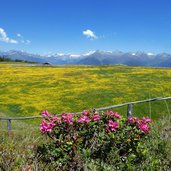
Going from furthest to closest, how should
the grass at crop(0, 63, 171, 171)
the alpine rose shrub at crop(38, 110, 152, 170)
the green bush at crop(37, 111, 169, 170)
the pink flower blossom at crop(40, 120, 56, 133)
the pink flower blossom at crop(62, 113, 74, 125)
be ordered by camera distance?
the grass at crop(0, 63, 171, 171) → the pink flower blossom at crop(62, 113, 74, 125) → the pink flower blossom at crop(40, 120, 56, 133) → the alpine rose shrub at crop(38, 110, 152, 170) → the green bush at crop(37, 111, 169, 170)

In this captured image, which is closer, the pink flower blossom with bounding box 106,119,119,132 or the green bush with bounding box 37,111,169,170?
the green bush with bounding box 37,111,169,170

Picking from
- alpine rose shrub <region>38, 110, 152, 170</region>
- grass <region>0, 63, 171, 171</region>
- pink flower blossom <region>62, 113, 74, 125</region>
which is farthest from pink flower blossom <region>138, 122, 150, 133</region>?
grass <region>0, 63, 171, 171</region>

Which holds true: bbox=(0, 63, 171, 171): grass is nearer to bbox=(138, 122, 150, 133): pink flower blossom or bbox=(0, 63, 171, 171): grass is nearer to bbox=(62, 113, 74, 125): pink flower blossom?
bbox=(62, 113, 74, 125): pink flower blossom

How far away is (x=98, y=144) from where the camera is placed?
5.74 meters

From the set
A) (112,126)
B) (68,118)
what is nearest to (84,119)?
(68,118)

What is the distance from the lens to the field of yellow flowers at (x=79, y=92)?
31.3m

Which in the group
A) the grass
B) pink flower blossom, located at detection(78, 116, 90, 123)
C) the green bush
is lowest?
the grass

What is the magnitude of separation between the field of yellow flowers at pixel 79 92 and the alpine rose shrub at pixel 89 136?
2239 centimetres

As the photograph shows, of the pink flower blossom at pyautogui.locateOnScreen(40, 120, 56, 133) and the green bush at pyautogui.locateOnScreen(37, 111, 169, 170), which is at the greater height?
the pink flower blossom at pyautogui.locateOnScreen(40, 120, 56, 133)

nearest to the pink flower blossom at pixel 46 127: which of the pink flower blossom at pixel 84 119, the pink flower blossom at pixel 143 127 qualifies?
the pink flower blossom at pixel 84 119

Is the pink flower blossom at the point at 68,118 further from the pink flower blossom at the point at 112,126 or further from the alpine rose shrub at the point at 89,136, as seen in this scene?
the pink flower blossom at the point at 112,126

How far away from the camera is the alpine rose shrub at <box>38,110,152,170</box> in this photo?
5.46 metres

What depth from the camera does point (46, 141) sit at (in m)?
6.02

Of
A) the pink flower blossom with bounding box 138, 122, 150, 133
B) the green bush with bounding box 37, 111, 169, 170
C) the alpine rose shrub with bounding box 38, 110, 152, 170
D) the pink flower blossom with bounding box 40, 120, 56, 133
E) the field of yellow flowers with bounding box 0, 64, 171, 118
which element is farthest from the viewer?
the field of yellow flowers with bounding box 0, 64, 171, 118
